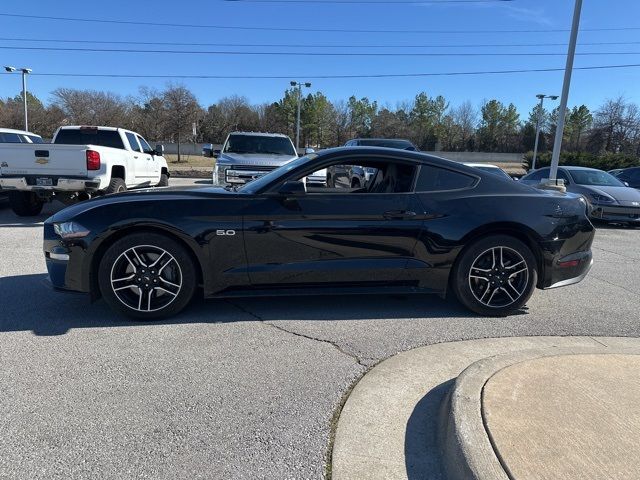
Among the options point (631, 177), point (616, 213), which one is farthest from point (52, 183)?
point (631, 177)

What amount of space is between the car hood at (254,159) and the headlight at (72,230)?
627 centimetres

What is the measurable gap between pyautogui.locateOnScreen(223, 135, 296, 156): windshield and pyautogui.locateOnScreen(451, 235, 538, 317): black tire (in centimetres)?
770

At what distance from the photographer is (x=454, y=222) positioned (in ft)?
15.1

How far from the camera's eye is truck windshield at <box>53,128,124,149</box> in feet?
38.1

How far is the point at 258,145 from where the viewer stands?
12047 mm

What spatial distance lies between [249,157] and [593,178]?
8846 mm

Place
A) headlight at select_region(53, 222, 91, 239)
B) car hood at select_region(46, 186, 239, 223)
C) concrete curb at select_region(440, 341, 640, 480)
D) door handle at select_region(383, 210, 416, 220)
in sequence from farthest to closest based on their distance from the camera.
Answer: door handle at select_region(383, 210, 416, 220) → car hood at select_region(46, 186, 239, 223) → headlight at select_region(53, 222, 91, 239) → concrete curb at select_region(440, 341, 640, 480)

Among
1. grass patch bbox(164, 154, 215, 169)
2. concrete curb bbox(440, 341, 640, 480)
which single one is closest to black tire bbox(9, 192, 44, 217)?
concrete curb bbox(440, 341, 640, 480)

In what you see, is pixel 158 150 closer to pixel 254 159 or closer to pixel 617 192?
pixel 254 159

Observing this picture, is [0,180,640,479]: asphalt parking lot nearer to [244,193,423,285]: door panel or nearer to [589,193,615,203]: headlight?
[244,193,423,285]: door panel

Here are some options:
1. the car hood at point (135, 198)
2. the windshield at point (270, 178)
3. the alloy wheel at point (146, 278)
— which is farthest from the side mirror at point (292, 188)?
the alloy wheel at point (146, 278)

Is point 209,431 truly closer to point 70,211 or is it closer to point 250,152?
point 70,211

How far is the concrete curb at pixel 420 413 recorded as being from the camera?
96.9 inches

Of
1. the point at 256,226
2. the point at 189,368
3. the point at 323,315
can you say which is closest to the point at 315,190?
the point at 256,226
